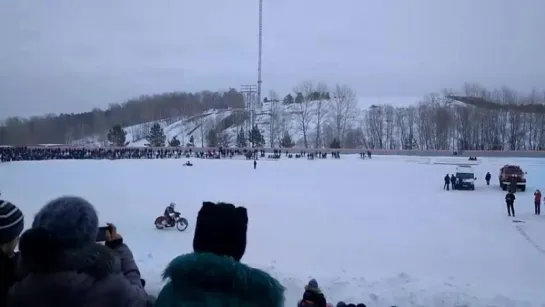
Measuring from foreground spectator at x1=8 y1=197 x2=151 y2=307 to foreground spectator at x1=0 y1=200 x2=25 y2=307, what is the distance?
0.15 metres

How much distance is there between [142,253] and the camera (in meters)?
11.2

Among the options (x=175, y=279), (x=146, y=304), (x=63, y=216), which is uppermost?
(x=63, y=216)

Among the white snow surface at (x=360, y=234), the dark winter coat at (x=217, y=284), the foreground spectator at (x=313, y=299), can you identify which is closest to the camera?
the dark winter coat at (x=217, y=284)

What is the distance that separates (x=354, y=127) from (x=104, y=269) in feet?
337

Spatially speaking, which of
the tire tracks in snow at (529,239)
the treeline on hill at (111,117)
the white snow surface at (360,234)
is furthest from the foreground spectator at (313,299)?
the treeline on hill at (111,117)

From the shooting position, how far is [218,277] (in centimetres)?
219

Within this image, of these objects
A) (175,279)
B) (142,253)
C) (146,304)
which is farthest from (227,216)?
(142,253)

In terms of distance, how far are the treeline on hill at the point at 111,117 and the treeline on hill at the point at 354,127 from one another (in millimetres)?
257

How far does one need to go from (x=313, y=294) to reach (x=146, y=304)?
144 inches

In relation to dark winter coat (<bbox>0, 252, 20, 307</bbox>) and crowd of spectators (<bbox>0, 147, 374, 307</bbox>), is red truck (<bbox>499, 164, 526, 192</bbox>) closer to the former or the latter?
crowd of spectators (<bbox>0, 147, 374, 307</bbox>)

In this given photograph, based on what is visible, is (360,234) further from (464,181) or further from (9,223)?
(464,181)

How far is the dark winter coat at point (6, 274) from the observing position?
2.44m

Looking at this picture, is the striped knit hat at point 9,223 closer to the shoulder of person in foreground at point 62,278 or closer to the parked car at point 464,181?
the shoulder of person in foreground at point 62,278

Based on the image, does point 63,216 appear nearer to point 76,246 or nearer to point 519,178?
point 76,246
